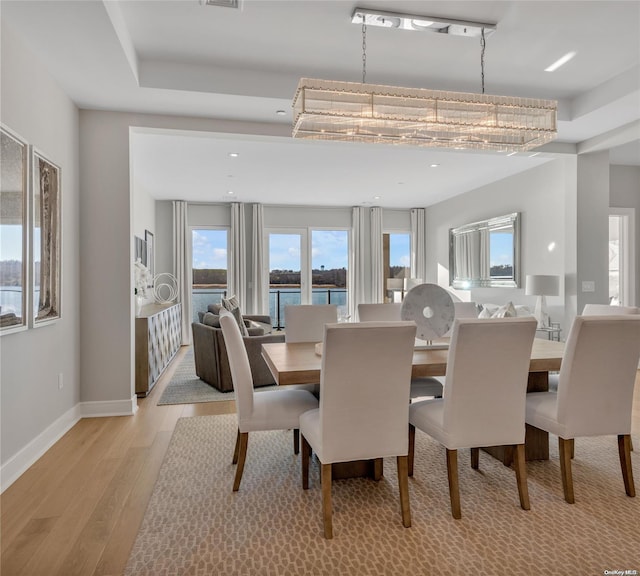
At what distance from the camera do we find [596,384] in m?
2.24

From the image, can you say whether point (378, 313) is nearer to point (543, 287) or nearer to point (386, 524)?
point (386, 524)

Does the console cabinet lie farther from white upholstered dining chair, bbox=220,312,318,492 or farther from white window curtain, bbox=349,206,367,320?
white window curtain, bbox=349,206,367,320

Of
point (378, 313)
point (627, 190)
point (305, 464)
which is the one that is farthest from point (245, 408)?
Answer: point (627, 190)

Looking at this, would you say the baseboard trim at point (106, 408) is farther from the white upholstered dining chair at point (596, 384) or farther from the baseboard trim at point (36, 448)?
the white upholstered dining chair at point (596, 384)

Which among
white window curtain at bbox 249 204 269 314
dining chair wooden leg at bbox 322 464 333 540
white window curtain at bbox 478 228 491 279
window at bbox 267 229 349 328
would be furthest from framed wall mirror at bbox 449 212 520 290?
dining chair wooden leg at bbox 322 464 333 540

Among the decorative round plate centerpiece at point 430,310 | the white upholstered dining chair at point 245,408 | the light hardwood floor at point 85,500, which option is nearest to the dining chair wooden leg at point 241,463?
the white upholstered dining chair at point 245,408

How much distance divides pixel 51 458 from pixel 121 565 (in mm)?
1395

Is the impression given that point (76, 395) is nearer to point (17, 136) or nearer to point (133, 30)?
point (17, 136)

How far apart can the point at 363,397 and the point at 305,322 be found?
1.55m

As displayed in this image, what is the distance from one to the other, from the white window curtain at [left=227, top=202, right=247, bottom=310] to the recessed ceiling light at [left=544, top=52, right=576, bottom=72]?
5.73 meters

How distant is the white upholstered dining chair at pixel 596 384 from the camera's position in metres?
2.16

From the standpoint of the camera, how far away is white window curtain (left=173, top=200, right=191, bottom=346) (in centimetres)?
792

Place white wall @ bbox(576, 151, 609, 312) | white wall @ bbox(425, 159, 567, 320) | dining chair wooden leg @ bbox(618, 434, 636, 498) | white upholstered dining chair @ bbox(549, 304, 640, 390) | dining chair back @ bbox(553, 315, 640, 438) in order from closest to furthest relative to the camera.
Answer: dining chair back @ bbox(553, 315, 640, 438) → dining chair wooden leg @ bbox(618, 434, 636, 498) → white upholstered dining chair @ bbox(549, 304, 640, 390) → white wall @ bbox(576, 151, 609, 312) → white wall @ bbox(425, 159, 567, 320)

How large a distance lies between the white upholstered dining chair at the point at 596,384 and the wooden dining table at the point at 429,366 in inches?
7.6
